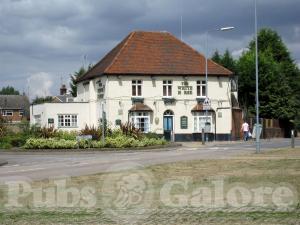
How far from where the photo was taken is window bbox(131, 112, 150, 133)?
53.4 metres

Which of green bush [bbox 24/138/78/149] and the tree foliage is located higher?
the tree foliage

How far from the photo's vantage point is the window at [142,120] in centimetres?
5338

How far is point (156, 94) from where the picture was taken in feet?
179

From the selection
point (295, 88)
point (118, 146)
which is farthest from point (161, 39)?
point (295, 88)

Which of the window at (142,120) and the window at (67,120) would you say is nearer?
the window at (142,120)

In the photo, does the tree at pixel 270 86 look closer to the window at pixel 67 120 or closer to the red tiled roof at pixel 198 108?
the red tiled roof at pixel 198 108

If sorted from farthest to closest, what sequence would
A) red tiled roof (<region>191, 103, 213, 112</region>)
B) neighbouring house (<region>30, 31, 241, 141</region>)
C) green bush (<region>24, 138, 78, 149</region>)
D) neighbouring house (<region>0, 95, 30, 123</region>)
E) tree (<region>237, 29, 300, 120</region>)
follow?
neighbouring house (<region>0, 95, 30, 123</region>), tree (<region>237, 29, 300, 120</region>), red tiled roof (<region>191, 103, 213, 112</region>), neighbouring house (<region>30, 31, 241, 141</region>), green bush (<region>24, 138, 78, 149</region>)

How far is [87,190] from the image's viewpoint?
546 inches

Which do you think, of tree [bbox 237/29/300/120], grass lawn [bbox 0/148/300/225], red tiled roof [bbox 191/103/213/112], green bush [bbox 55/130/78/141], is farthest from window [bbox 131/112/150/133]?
grass lawn [bbox 0/148/300/225]

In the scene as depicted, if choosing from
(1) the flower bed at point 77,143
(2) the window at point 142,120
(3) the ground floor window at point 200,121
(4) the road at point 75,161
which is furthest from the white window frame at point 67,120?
(4) the road at point 75,161

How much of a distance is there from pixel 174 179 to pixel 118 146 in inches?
843

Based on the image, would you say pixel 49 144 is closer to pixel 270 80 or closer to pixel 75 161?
pixel 75 161

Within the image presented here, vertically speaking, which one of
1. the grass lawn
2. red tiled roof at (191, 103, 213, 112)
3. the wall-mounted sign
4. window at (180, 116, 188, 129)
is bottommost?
the grass lawn

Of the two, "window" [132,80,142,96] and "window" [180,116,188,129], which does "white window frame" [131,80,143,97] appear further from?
"window" [180,116,188,129]
